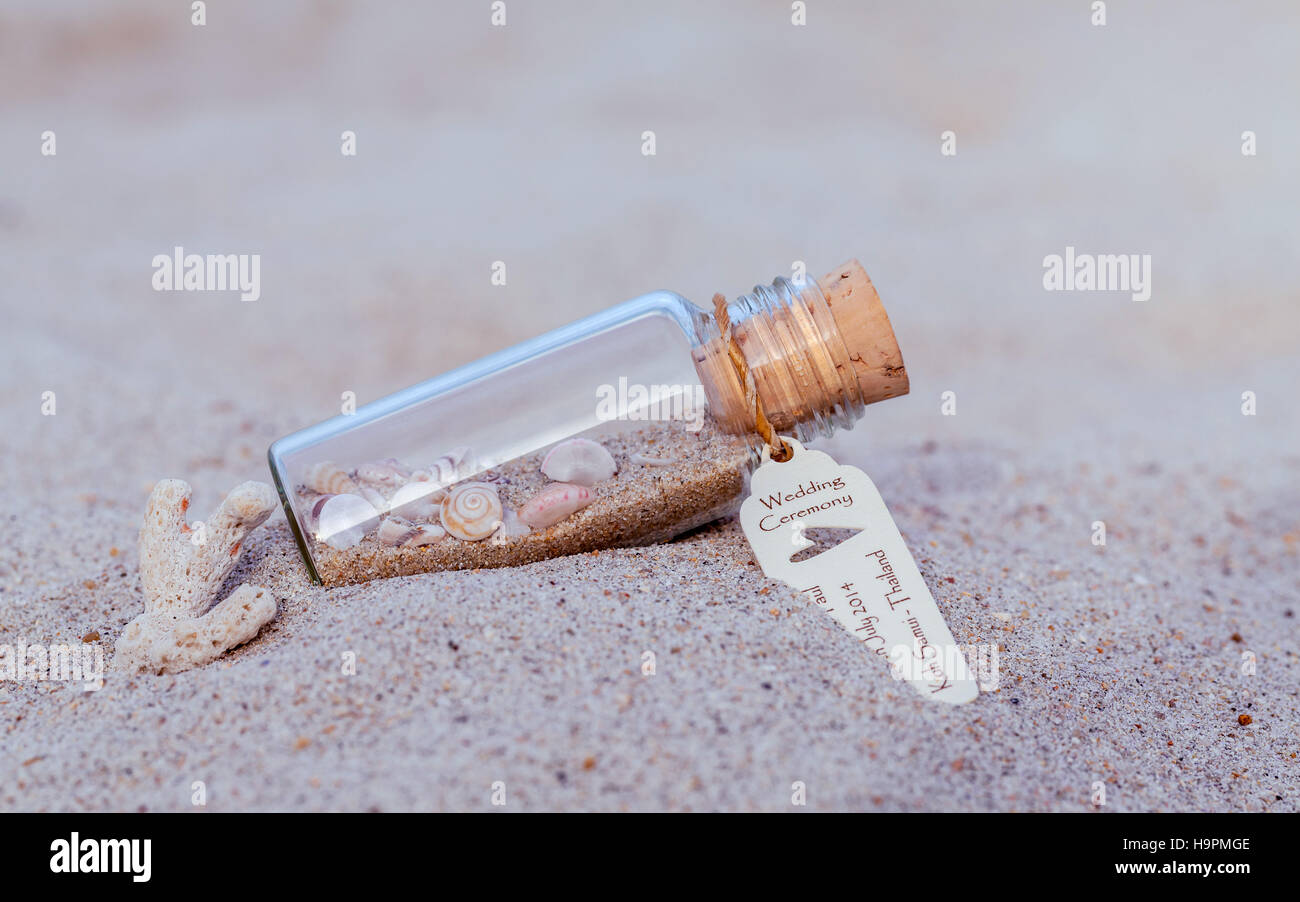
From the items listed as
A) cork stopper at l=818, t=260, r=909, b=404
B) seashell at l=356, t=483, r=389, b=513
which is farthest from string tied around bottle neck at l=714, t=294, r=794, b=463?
→ seashell at l=356, t=483, r=389, b=513

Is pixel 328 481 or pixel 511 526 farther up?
pixel 328 481

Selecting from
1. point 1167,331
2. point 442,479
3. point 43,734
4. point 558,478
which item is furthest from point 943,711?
point 1167,331

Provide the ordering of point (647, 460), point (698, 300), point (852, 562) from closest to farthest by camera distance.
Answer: point (852, 562), point (647, 460), point (698, 300)

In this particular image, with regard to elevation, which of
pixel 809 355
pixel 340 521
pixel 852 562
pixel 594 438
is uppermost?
pixel 809 355

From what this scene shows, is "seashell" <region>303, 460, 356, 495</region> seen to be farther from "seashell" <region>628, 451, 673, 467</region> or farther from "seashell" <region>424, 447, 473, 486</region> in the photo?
"seashell" <region>628, 451, 673, 467</region>

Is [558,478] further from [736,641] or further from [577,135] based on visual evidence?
[577,135]

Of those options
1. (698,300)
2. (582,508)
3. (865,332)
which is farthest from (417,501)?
(698,300)

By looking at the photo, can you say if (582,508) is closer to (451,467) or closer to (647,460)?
(647,460)
